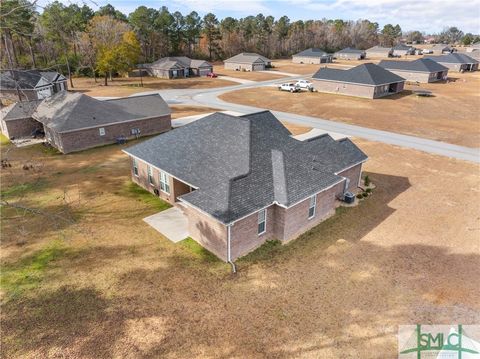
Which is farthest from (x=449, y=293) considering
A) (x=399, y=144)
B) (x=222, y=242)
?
(x=399, y=144)

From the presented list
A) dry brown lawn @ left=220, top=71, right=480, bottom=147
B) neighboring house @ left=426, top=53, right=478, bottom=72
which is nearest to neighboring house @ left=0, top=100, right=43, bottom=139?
dry brown lawn @ left=220, top=71, right=480, bottom=147

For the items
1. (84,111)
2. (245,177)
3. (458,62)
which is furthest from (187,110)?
(458,62)

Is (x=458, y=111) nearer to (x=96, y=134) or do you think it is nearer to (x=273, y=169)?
(x=273, y=169)

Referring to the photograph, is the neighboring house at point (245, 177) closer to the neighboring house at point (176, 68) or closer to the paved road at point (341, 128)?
the paved road at point (341, 128)

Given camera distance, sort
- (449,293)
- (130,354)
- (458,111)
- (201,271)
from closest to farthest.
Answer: (130,354), (449,293), (201,271), (458,111)

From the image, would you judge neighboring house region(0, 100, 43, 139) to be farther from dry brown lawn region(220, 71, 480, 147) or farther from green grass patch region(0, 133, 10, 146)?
dry brown lawn region(220, 71, 480, 147)

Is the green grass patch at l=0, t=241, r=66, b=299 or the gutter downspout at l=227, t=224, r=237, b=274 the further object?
the gutter downspout at l=227, t=224, r=237, b=274
